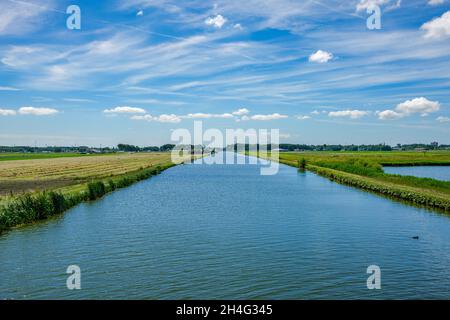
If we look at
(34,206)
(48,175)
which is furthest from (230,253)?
(48,175)

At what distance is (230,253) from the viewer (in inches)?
669

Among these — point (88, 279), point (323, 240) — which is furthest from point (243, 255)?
point (88, 279)

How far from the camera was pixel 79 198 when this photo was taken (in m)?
31.9

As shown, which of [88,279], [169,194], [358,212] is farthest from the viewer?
[169,194]

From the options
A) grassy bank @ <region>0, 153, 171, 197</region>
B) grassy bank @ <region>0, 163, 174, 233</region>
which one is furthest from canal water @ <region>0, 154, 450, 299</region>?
grassy bank @ <region>0, 153, 171, 197</region>

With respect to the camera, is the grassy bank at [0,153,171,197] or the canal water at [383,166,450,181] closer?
the grassy bank at [0,153,171,197]

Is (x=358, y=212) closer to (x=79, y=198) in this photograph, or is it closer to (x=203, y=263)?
(x=203, y=263)

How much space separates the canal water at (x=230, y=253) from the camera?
13016 millimetres

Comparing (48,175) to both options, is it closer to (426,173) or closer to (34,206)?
(34,206)

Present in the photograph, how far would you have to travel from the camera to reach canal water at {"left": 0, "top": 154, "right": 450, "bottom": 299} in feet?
42.7

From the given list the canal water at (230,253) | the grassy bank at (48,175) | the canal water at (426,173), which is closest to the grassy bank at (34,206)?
the canal water at (230,253)

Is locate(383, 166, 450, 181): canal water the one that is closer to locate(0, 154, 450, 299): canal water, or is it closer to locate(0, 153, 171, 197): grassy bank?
locate(0, 154, 450, 299): canal water
